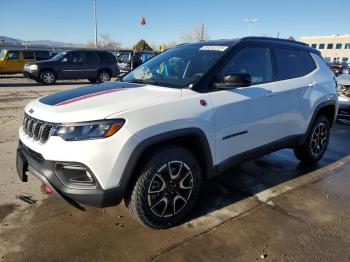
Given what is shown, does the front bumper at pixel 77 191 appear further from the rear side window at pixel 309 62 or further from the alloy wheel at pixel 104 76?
the alloy wheel at pixel 104 76

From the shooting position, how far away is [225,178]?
4324 mm

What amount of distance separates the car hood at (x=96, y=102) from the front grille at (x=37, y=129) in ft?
0.15

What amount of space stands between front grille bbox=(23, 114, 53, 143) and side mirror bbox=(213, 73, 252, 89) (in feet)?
5.17

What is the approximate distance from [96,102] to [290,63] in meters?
2.75

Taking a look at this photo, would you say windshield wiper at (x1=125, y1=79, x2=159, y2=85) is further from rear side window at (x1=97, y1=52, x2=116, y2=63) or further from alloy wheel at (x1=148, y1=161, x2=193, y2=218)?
rear side window at (x1=97, y1=52, x2=116, y2=63)

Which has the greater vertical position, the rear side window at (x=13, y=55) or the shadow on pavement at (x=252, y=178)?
the rear side window at (x=13, y=55)

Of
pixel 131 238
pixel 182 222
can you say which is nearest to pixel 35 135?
pixel 131 238

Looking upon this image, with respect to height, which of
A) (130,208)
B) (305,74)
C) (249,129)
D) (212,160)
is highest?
(305,74)

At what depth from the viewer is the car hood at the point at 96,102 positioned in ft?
8.29

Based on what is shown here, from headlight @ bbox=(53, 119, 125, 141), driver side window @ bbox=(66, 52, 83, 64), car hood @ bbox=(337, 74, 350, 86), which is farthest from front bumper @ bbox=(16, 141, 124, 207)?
driver side window @ bbox=(66, 52, 83, 64)

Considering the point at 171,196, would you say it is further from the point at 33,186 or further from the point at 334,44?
the point at 334,44

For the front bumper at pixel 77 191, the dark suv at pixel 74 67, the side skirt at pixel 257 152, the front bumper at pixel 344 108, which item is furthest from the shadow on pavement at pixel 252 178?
the dark suv at pixel 74 67

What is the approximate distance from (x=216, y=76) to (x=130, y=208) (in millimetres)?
1505

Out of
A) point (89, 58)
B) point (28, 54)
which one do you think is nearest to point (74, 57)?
point (89, 58)
